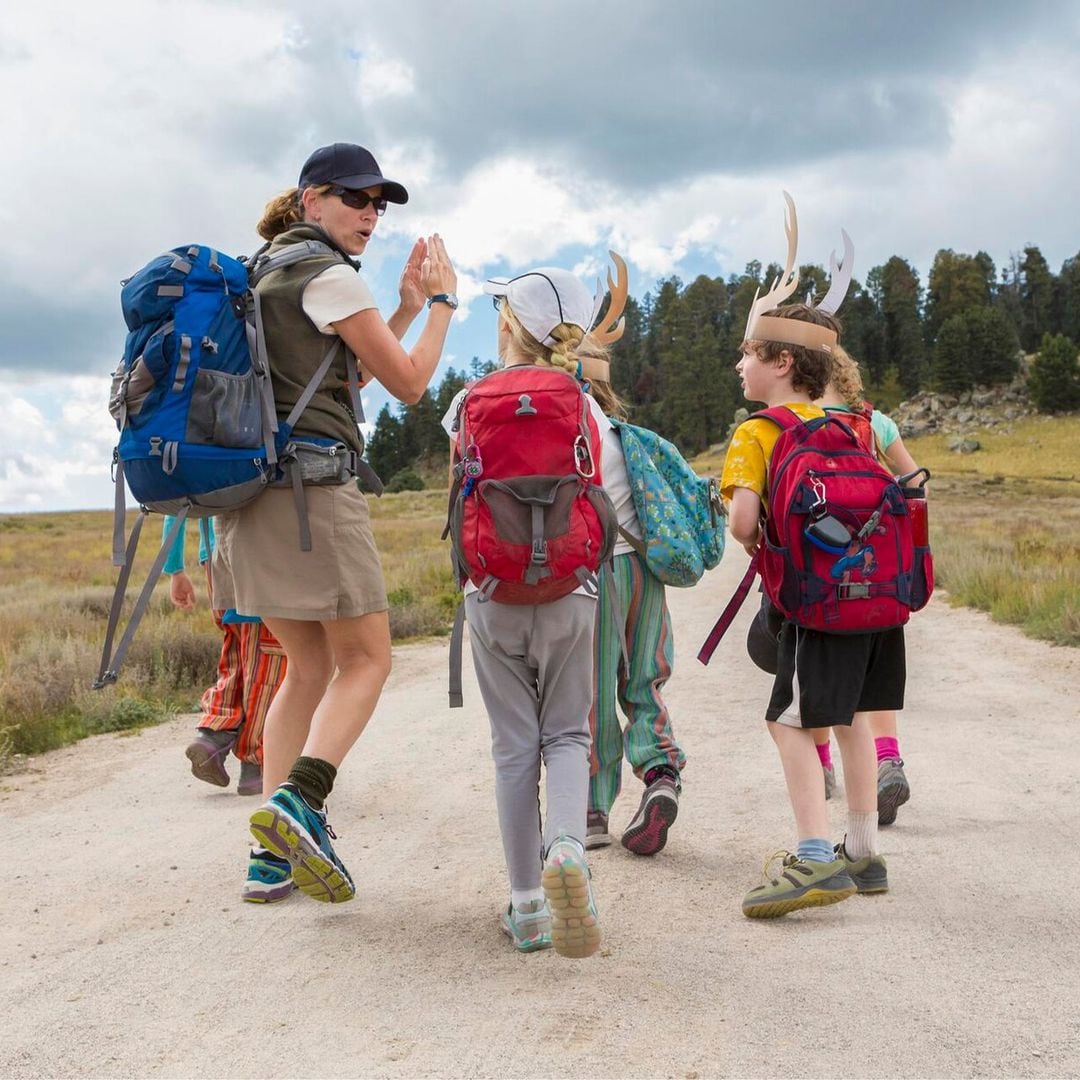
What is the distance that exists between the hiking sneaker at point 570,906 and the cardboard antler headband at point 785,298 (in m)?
1.98

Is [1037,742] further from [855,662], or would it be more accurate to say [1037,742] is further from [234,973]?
[234,973]

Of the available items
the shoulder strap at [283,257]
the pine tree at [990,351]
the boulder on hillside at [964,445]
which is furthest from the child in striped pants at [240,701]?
the pine tree at [990,351]

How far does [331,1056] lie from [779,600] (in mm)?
1909

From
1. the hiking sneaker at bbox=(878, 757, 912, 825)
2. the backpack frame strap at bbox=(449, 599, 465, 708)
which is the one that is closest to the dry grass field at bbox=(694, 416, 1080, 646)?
the hiking sneaker at bbox=(878, 757, 912, 825)

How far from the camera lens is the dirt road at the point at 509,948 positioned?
2730 mm

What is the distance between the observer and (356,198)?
3701mm

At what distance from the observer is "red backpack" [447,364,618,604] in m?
3.12

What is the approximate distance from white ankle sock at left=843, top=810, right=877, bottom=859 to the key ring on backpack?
1.66m

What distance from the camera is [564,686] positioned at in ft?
11.0

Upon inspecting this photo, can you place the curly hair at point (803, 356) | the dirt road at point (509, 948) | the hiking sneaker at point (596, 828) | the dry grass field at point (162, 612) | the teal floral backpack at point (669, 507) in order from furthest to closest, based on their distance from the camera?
1. the dry grass field at point (162, 612)
2. the hiking sneaker at point (596, 828)
3. the teal floral backpack at point (669, 507)
4. the curly hair at point (803, 356)
5. the dirt road at point (509, 948)

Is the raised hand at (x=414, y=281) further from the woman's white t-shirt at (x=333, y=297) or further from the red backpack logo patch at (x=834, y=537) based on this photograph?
the red backpack logo patch at (x=834, y=537)

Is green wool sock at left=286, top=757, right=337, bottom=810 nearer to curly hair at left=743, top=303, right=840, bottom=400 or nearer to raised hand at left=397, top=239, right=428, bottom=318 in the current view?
raised hand at left=397, top=239, right=428, bottom=318

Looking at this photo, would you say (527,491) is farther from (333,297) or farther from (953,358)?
(953,358)

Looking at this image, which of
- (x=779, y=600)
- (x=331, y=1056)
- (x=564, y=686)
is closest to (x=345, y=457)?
(x=564, y=686)
